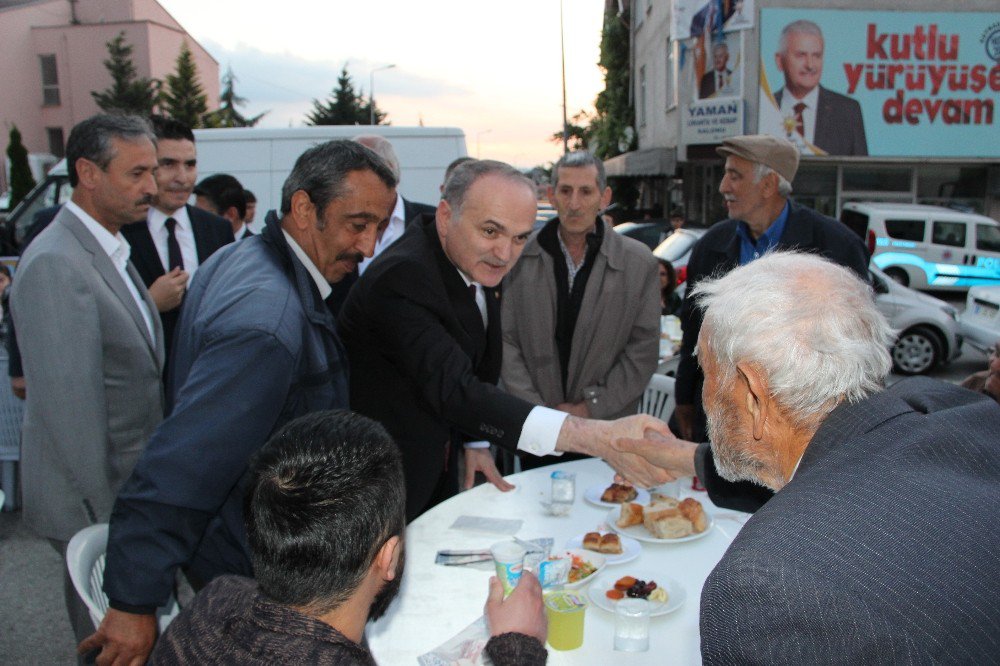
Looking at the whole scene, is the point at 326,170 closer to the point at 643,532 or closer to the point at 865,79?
the point at 643,532

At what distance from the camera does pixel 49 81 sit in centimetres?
4053

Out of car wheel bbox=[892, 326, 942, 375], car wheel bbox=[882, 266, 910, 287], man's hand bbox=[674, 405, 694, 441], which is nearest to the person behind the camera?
man's hand bbox=[674, 405, 694, 441]

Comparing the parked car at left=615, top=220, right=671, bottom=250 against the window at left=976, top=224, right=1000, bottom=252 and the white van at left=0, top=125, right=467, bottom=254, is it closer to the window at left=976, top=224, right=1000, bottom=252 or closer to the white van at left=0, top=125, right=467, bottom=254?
the window at left=976, top=224, right=1000, bottom=252

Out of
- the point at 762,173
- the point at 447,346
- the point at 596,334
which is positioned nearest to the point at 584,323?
the point at 596,334

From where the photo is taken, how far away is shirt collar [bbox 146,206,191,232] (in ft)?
14.6

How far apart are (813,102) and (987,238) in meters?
5.70

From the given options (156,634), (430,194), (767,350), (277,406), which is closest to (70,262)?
(277,406)

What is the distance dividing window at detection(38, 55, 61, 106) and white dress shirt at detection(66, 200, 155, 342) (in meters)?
45.3

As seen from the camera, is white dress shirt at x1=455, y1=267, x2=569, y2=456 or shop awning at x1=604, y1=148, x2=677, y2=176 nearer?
white dress shirt at x1=455, y1=267, x2=569, y2=456

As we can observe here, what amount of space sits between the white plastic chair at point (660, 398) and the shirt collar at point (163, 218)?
9.94 ft

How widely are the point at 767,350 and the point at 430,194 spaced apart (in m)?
6.85

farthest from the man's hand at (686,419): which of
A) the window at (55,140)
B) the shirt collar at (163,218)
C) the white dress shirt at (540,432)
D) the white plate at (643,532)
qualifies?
the window at (55,140)

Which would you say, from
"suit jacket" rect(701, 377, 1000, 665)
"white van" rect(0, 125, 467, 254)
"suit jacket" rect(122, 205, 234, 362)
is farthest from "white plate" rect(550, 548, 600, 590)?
"white van" rect(0, 125, 467, 254)

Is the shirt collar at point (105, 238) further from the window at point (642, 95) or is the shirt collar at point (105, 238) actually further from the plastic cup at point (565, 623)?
the window at point (642, 95)
